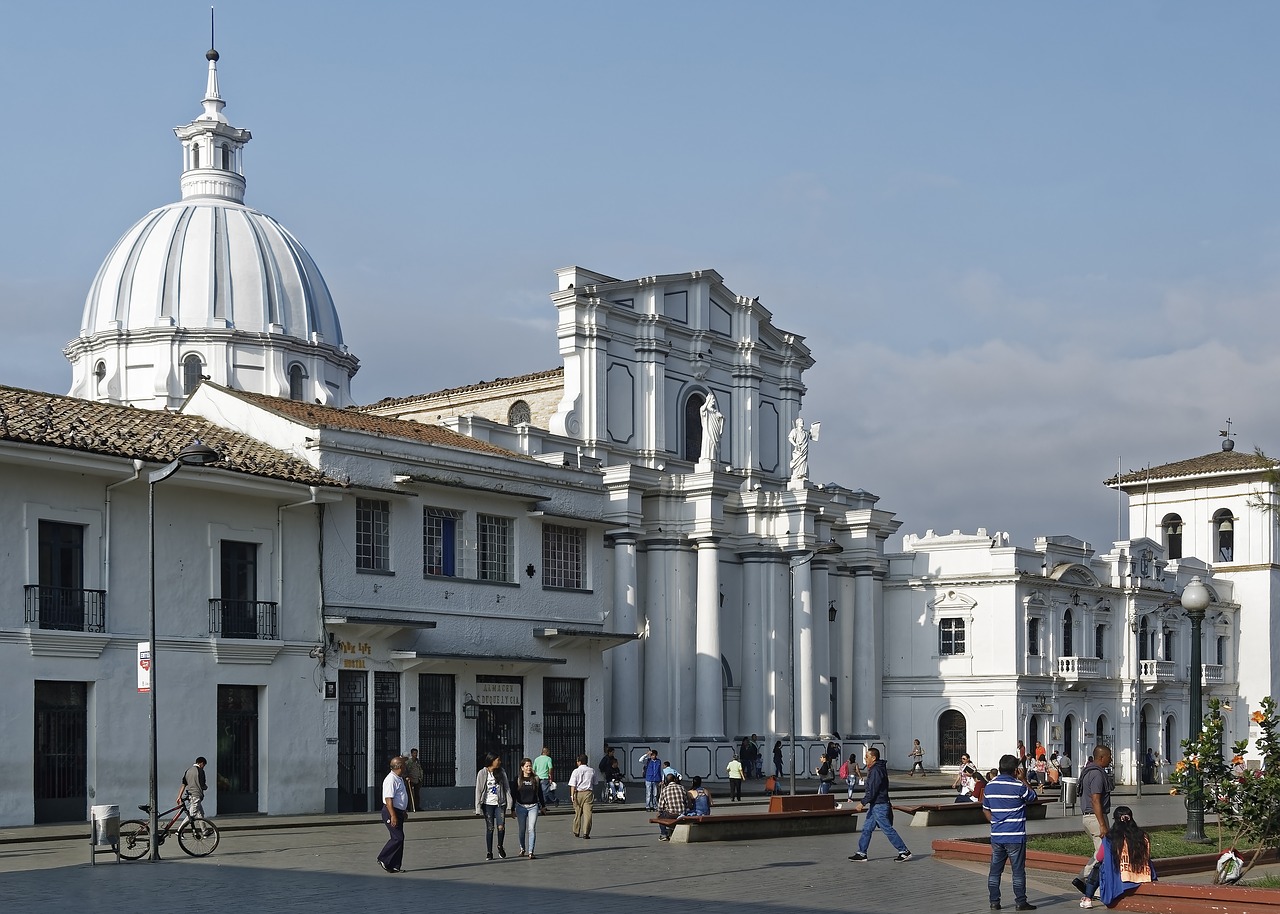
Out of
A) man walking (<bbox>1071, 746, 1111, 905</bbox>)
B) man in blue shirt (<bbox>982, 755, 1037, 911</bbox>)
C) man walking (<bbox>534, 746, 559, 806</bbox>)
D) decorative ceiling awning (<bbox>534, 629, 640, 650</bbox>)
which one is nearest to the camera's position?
man in blue shirt (<bbox>982, 755, 1037, 911</bbox>)

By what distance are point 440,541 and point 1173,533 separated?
53639 mm

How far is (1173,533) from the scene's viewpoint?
3322 inches

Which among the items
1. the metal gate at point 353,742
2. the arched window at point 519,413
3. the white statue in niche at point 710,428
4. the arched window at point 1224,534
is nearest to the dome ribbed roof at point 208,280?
the arched window at point 519,413

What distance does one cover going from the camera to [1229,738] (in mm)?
80188

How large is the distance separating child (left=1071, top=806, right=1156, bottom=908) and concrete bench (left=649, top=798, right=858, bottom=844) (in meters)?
9.71

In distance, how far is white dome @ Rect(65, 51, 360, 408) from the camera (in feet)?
200

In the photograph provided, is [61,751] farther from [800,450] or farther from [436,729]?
[800,450]

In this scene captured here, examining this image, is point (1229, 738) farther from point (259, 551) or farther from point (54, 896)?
point (54, 896)

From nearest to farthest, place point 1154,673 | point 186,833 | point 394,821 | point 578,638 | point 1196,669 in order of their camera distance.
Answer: point 394,821, point 186,833, point 1196,669, point 578,638, point 1154,673

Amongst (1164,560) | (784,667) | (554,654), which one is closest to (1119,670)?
(1164,560)

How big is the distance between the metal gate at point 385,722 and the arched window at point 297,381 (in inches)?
1010

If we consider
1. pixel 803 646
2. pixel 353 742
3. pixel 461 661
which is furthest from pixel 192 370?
pixel 353 742

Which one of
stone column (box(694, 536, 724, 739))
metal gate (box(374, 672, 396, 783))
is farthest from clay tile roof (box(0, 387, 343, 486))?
stone column (box(694, 536, 724, 739))

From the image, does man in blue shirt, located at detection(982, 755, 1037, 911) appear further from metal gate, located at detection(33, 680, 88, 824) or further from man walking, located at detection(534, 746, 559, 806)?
metal gate, located at detection(33, 680, 88, 824)
